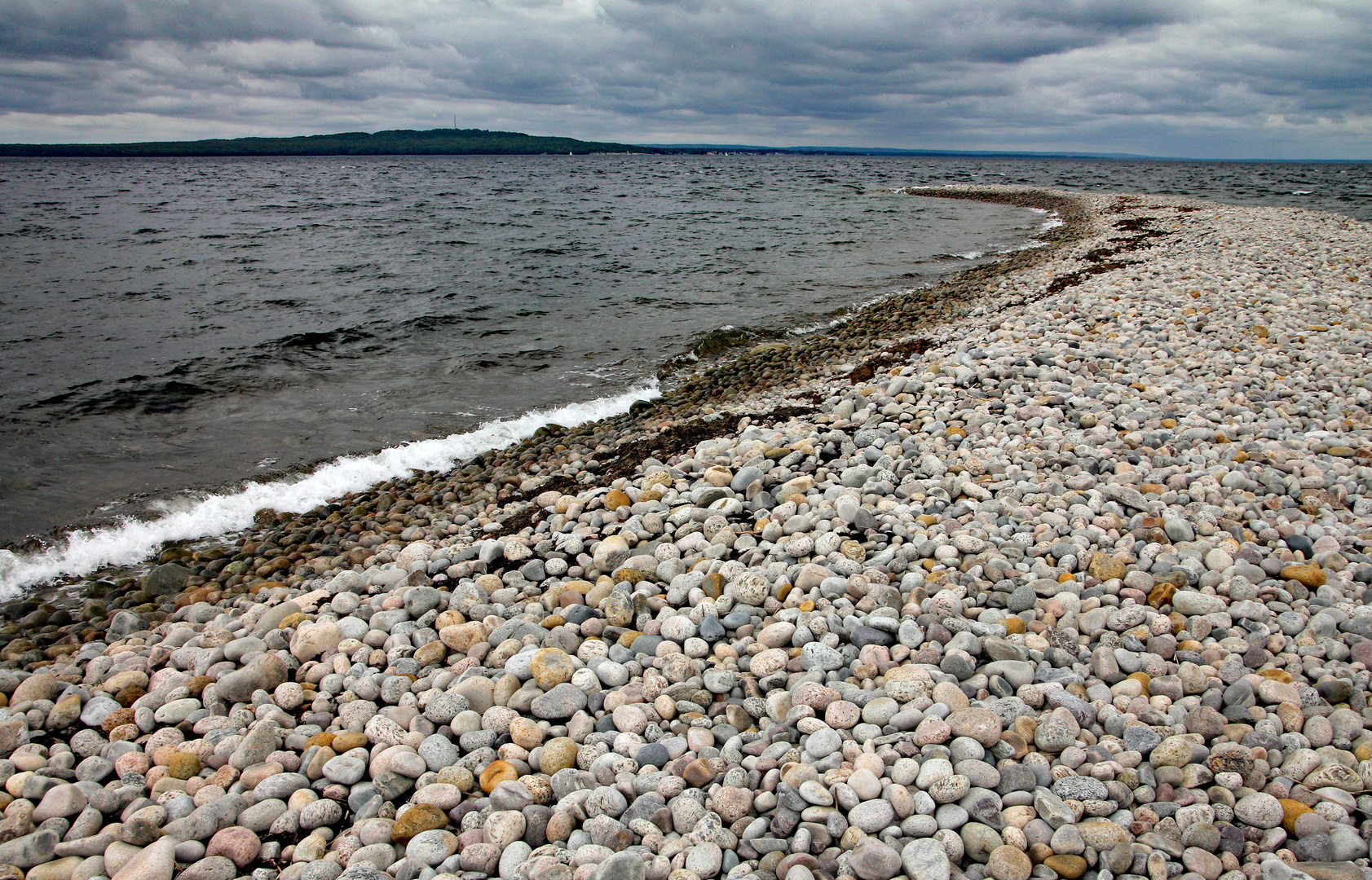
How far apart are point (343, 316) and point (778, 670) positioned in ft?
46.4

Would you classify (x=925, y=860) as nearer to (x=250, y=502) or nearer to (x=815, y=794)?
(x=815, y=794)

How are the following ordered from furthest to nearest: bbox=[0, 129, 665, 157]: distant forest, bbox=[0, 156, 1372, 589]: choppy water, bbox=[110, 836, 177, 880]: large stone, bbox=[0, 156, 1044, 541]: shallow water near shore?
bbox=[0, 129, 665, 157]: distant forest, bbox=[0, 156, 1044, 541]: shallow water near shore, bbox=[0, 156, 1372, 589]: choppy water, bbox=[110, 836, 177, 880]: large stone

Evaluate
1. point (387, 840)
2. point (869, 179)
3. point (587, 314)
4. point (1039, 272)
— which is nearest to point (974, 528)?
point (387, 840)

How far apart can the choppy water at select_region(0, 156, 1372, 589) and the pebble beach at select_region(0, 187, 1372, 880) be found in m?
2.80

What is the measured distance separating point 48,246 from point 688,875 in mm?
31063

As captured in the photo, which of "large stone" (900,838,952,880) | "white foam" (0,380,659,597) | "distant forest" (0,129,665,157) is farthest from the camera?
"distant forest" (0,129,665,157)

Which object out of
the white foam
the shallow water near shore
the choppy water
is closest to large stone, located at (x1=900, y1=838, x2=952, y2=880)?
the white foam

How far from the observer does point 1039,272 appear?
659 inches

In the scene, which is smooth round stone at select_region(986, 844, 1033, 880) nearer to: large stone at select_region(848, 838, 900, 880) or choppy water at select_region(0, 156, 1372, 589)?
large stone at select_region(848, 838, 900, 880)

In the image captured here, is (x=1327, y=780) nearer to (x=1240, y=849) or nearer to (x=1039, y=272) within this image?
(x=1240, y=849)

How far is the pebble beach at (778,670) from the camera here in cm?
243

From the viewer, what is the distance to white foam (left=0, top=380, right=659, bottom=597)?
5.95 m

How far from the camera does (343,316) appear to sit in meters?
14.7

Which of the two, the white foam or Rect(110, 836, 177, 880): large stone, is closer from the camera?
Rect(110, 836, 177, 880): large stone
